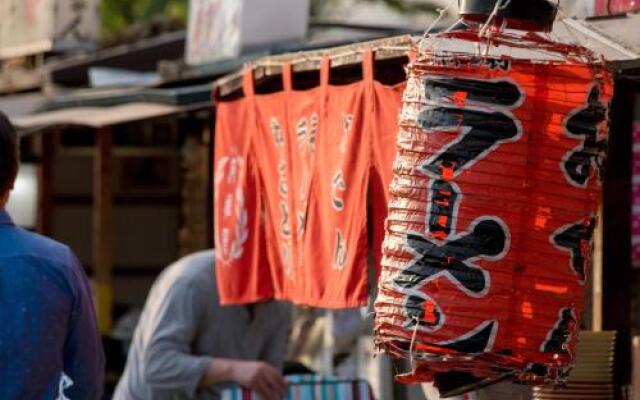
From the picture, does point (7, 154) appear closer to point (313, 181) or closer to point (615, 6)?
point (313, 181)

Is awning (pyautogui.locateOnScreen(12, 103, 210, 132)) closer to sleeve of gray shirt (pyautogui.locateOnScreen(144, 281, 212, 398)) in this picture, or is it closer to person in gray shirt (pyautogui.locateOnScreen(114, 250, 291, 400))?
person in gray shirt (pyautogui.locateOnScreen(114, 250, 291, 400))

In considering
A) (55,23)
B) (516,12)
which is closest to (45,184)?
(55,23)

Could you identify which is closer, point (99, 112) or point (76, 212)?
point (99, 112)

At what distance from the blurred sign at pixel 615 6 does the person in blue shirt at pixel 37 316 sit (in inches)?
117

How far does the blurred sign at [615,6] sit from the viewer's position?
7.33 metres

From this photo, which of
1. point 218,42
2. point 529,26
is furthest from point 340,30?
point 529,26

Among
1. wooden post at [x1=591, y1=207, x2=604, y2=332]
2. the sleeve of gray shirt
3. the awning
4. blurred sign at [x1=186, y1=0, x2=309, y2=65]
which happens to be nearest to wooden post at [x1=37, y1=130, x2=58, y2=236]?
the awning

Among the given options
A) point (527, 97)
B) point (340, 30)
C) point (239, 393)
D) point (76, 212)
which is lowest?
point (76, 212)

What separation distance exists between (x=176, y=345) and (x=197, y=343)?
0.29 meters

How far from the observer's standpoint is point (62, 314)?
5543 millimetres

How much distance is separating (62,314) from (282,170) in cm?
279

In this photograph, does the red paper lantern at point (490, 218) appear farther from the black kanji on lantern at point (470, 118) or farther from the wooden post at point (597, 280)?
the wooden post at point (597, 280)

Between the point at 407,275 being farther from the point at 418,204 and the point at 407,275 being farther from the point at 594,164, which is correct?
the point at 594,164

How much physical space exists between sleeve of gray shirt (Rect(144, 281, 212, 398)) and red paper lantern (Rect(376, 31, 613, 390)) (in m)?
3.04
